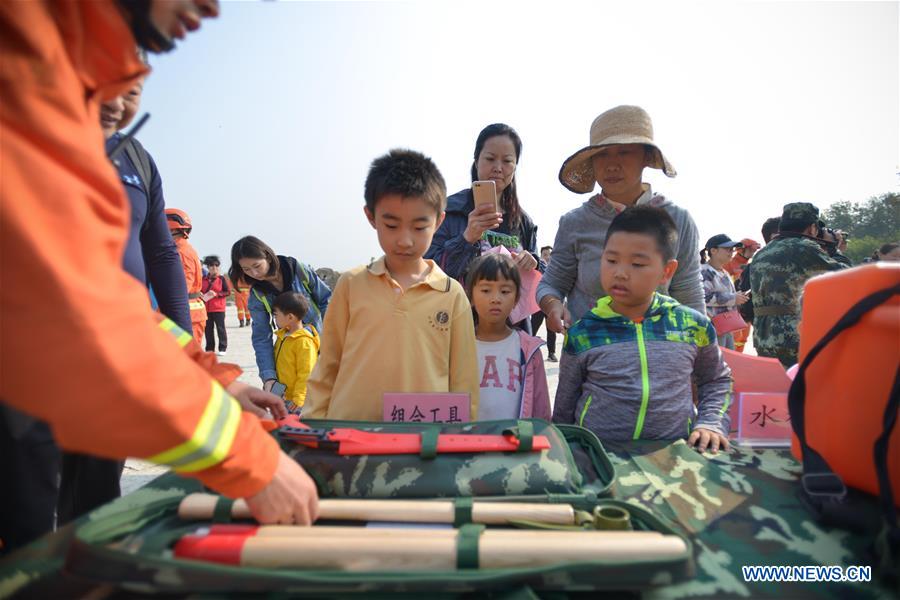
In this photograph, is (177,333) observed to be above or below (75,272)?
below

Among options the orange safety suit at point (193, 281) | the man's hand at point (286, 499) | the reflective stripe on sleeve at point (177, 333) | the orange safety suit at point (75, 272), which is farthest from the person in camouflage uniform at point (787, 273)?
the orange safety suit at point (193, 281)

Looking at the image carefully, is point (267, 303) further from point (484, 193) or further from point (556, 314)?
point (556, 314)

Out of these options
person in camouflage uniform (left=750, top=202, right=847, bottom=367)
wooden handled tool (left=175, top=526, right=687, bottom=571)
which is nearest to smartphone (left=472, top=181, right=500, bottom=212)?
wooden handled tool (left=175, top=526, right=687, bottom=571)

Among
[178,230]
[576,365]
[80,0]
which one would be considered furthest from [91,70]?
[178,230]

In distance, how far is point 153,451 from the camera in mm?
667

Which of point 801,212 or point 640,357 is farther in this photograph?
point 801,212

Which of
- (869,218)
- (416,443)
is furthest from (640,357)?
(869,218)

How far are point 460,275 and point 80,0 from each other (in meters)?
1.99

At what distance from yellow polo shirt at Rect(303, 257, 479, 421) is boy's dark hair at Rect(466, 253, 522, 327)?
Answer: 277 mm

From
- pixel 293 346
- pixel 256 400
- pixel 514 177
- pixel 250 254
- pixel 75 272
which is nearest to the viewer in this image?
pixel 75 272

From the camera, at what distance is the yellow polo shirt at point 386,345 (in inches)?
75.4

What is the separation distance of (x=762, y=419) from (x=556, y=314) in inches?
35.7

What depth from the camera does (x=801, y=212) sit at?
356 centimetres

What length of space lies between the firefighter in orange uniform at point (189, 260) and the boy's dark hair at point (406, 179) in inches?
105
